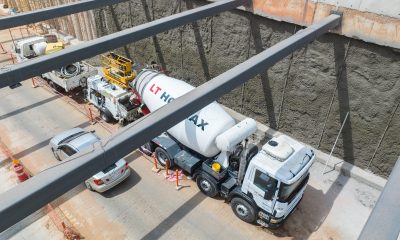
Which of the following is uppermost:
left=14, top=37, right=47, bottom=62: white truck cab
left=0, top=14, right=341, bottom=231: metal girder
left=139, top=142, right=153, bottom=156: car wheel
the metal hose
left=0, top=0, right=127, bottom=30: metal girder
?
left=0, top=0, right=127, bottom=30: metal girder

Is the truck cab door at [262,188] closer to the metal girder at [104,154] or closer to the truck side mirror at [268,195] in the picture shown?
the truck side mirror at [268,195]

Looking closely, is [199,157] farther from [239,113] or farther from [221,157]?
[239,113]

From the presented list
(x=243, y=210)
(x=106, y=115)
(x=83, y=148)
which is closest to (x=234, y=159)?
(x=243, y=210)

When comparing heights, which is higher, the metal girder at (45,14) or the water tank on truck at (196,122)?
the metal girder at (45,14)

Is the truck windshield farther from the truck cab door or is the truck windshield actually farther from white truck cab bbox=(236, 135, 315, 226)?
the truck cab door

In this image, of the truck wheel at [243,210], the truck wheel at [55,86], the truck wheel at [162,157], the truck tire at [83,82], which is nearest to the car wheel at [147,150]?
the truck wheel at [162,157]

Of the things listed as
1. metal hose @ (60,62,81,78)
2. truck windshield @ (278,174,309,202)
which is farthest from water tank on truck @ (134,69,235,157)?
metal hose @ (60,62,81,78)
